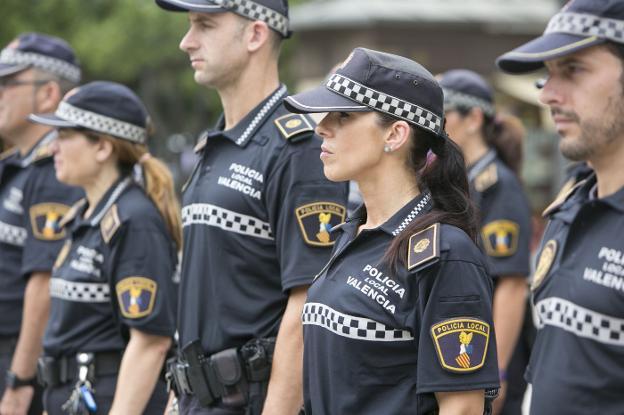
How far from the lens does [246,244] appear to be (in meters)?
4.41

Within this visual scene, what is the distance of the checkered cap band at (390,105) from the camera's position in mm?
3521

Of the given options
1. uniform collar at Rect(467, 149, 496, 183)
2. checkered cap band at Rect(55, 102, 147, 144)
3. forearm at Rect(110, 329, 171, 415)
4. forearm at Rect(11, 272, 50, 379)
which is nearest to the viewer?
forearm at Rect(110, 329, 171, 415)

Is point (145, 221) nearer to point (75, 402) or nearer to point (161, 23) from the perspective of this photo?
point (75, 402)

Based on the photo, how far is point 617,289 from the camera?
3775 millimetres

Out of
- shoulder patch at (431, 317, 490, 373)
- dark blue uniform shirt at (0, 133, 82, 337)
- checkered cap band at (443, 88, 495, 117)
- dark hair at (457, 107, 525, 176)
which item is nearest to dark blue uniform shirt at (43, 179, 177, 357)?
dark blue uniform shirt at (0, 133, 82, 337)

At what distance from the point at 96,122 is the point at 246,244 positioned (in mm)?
1502

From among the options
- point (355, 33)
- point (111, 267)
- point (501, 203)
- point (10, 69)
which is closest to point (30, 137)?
point (10, 69)

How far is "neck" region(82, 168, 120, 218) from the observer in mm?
5535

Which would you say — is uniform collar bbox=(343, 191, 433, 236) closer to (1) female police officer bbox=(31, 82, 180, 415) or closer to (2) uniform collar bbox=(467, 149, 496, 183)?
(1) female police officer bbox=(31, 82, 180, 415)

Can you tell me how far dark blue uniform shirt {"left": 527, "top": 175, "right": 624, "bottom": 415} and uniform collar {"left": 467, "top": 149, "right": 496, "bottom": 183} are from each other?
7.61 ft

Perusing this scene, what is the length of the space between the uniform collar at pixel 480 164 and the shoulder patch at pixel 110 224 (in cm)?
227

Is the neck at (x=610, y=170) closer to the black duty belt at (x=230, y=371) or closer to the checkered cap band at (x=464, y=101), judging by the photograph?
the black duty belt at (x=230, y=371)

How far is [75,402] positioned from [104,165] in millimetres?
1194

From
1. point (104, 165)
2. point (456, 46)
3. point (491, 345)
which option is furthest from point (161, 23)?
point (491, 345)
